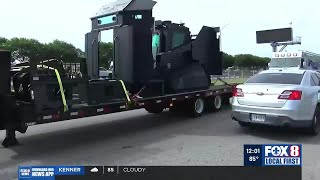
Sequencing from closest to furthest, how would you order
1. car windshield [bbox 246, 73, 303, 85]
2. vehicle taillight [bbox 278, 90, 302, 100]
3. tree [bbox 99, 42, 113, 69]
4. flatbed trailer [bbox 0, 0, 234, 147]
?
flatbed trailer [bbox 0, 0, 234, 147]
vehicle taillight [bbox 278, 90, 302, 100]
car windshield [bbox 246, 73, 303, 85]
tree [bbox 99, 42, 113, 69]

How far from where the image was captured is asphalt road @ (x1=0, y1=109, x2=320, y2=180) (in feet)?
22.3

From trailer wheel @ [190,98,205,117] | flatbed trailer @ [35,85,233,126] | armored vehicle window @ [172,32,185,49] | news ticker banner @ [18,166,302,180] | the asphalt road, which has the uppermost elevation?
armored vehicle window @ [172,32,185,49]

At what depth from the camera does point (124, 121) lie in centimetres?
1124

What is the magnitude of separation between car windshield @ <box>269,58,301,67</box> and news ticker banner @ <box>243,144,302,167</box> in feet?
76.1

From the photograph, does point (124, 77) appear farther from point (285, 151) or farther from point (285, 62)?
point (285, 62)

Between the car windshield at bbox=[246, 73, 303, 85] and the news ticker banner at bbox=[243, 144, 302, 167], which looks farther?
the car windshield at bbox=[246, 73, 303, 85]

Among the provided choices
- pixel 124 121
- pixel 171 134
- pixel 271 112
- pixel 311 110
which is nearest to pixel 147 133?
pixel 171 134

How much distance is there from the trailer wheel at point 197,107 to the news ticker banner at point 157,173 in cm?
860

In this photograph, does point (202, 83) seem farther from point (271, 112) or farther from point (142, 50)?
point (271, 112)

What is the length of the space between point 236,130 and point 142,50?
3.09 m

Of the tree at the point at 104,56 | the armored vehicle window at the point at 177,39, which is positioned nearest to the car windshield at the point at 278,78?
the armored vehicle window at the point at 177,39

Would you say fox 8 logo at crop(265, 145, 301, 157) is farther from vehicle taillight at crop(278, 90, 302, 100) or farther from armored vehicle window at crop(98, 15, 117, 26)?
armored vehicle window at crop(98, 15, 117, 26)

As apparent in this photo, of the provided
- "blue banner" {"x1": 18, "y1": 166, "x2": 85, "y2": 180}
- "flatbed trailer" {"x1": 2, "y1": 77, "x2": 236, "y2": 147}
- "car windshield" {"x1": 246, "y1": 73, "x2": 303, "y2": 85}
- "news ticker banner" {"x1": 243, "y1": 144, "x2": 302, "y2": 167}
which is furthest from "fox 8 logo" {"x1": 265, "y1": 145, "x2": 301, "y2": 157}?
"car windshield" {"x1": 246, "y1": 73, "x2": 303, "y2": 85}

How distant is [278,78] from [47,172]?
292 inches
